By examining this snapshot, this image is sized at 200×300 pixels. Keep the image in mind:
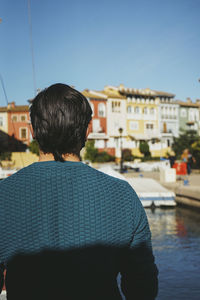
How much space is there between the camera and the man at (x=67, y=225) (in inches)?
53.2

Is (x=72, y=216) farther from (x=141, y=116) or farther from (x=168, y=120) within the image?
(x=168, y=120)

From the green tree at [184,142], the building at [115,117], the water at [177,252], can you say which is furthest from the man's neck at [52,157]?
the building at [115,117]

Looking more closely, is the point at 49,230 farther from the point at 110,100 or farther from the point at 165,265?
the point at 110,100

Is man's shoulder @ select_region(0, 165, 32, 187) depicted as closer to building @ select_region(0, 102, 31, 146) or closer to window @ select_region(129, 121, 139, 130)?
building @ select_region(0, 102, 31, 146)

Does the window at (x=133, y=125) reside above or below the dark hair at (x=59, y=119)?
above

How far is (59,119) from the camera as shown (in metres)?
1.45

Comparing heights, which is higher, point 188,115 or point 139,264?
point 188,115

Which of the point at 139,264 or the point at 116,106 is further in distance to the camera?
the point at 116,106

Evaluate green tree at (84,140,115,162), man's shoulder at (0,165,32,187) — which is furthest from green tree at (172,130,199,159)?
man's shoulder at (0,165,32,187)

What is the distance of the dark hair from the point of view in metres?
1.45

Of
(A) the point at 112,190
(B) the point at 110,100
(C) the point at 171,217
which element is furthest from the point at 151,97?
(A) the point at 112,190

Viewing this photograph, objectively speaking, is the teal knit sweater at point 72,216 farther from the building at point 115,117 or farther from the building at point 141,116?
the building at point 141,116

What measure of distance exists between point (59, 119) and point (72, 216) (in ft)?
1.14

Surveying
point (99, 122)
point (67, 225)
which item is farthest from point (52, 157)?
point (99, 122)
